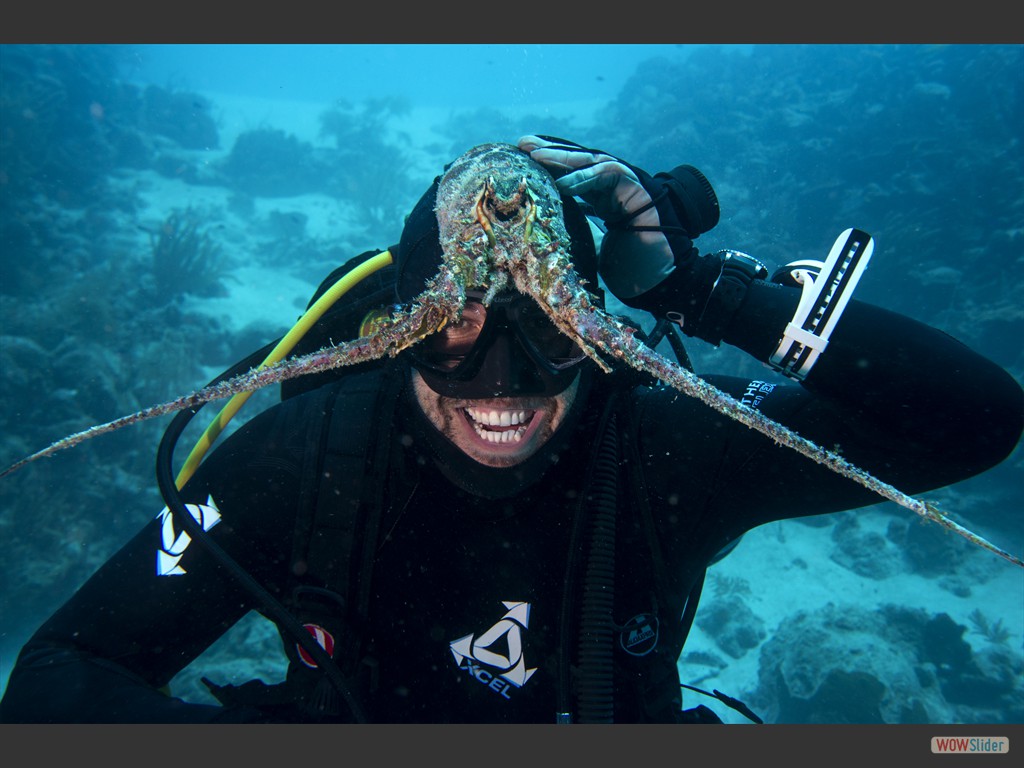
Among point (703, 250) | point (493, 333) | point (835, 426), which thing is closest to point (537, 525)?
point (493, 333)

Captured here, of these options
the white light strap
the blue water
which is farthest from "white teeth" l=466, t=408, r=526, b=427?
the blue water

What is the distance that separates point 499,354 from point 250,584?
4.98 feet

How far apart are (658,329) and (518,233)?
1.14 m

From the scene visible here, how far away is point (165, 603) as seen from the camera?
91.2 inches

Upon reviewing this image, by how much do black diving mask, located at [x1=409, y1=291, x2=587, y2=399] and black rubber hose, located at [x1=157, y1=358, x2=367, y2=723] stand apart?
102 centimetres

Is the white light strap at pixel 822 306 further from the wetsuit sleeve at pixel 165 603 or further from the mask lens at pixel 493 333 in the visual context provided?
the wetsuit sleeve at pixel 165 603

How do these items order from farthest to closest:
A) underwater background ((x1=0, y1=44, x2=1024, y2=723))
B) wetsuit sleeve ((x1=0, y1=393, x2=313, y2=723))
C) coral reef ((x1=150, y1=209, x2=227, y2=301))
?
coral reef ((x1=150, y1=209, x2=227, y2=301)), underwater background ((x1=0, y1=44, x2=1024, y2=723)), wetsuit sleeve ((x1=0, y1=393, x2=313, y2=723))

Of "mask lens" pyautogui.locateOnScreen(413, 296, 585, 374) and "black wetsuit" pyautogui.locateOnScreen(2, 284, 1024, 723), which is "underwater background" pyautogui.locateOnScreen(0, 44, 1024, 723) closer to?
"black wetsuit" pyautogui.locateOnScreen(2, 284, 1024, 723)

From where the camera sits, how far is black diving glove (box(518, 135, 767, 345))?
2.51 metres

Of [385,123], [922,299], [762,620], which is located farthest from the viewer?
[385,123]

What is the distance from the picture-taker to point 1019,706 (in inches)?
352

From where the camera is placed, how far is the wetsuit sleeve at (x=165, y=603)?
200 centimetres

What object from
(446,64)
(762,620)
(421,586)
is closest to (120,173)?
(421,586)

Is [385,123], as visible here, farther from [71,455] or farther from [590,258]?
[590,258]
